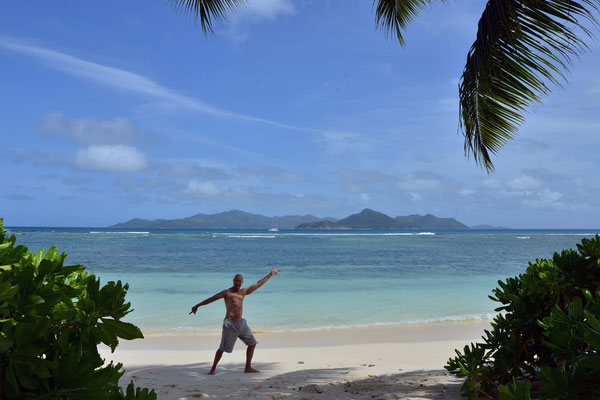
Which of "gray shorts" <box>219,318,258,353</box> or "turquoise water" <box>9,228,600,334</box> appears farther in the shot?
"turquoise water" <box>9,228,600,334</box>

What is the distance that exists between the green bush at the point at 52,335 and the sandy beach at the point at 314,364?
11.4 ft

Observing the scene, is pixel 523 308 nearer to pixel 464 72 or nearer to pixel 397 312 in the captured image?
pixel 464 72

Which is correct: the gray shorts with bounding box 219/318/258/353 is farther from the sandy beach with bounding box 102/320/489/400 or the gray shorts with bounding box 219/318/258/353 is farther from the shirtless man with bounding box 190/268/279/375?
the sandy beach with bounding box 102/320/489/400

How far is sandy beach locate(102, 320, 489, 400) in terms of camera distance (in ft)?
15.4

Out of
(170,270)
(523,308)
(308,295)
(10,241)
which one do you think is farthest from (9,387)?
(170,270)

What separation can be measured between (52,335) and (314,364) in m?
5.32

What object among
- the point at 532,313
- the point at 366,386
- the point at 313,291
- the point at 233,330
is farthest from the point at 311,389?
the point at 313,291

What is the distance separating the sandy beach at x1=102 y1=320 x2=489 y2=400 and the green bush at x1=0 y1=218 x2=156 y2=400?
348cm

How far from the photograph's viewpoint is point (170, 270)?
2005 centimetres

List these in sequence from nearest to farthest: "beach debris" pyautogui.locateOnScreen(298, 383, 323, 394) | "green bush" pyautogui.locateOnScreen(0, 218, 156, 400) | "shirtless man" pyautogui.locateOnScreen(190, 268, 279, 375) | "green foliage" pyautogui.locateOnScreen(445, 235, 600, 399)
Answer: "green bush" pyautogui.locateOnScreen(0, 218, 156, 400)
"green foliage" pyautogui.locateOnScreen(445, 235, 600, 399)
"beach debris" pyautogui.locateOnScreen(298, 383, 323, 394)
"shirtless man" pyautogui.locateOnScreen(190, 268, 279, 375)

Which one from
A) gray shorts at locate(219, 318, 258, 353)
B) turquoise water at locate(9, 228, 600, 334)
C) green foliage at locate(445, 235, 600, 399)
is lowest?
turquoise water at locate(9, 228, 600, 334)

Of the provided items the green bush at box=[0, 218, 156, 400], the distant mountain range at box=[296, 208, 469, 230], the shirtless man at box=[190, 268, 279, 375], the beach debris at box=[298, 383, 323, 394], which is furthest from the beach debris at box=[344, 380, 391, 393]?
the distant mountain range at box=[296, 208, 469, 230]

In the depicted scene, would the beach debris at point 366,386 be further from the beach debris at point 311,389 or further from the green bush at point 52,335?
the green bush at point 52,335

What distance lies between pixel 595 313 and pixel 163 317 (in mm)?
9655
